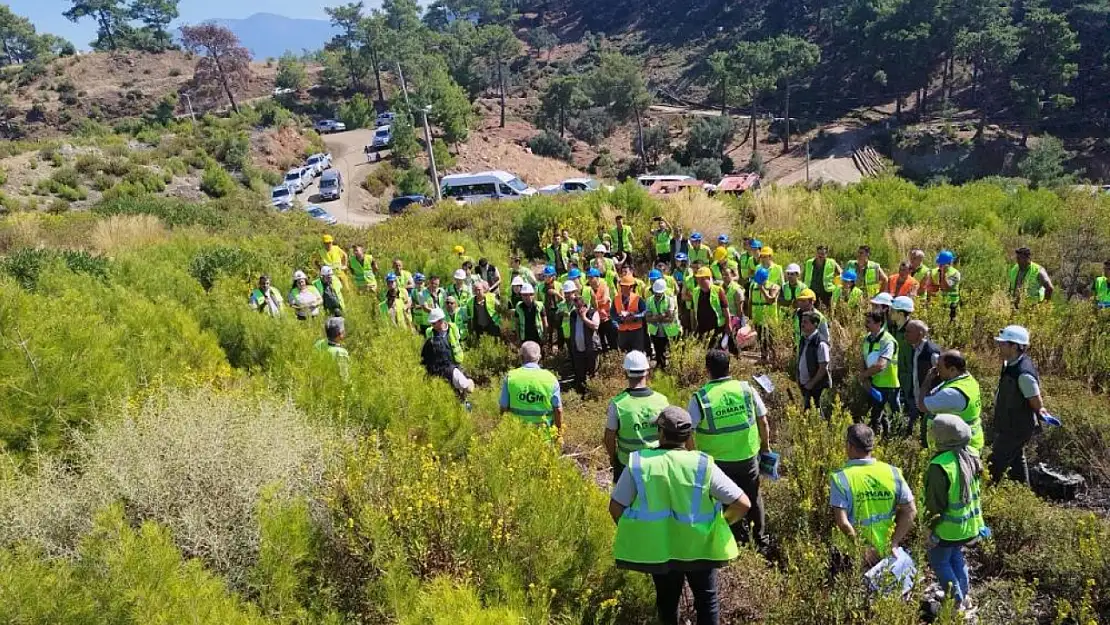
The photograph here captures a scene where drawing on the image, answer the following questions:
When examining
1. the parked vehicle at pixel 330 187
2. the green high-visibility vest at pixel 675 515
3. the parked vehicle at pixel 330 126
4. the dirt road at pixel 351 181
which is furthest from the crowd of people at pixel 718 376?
the parked vehicle at pixel 330 126

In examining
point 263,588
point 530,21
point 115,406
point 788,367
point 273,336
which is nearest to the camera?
point 263,588

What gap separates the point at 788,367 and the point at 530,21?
350 ft

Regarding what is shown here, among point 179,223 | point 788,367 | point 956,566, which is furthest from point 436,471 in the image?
point 179,223

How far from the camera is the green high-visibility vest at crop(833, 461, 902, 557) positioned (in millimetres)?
3338

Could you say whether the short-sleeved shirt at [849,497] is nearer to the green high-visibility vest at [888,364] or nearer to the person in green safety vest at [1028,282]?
the green high-visibility vest at [888,364]

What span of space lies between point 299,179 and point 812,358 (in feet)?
125

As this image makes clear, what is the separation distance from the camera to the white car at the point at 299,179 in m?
37.6

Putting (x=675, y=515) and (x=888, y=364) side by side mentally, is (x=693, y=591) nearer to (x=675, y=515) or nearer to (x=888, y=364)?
(x=675, y=515)

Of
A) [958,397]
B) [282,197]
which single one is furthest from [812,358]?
[282,197]

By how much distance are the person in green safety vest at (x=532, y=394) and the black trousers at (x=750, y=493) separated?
137 centimetres

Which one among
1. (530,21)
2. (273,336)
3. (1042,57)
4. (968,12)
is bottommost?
(273,336)

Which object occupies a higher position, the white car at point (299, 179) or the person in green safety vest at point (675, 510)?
the person in green safety vest at point (675, 510)

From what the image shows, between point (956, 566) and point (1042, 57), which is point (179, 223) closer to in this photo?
point (956, 566)

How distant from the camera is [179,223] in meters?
18.0
